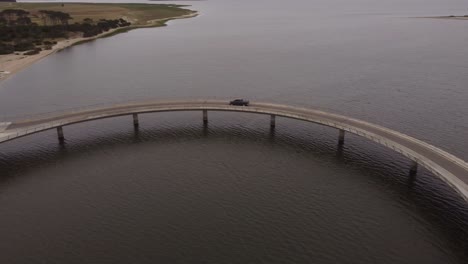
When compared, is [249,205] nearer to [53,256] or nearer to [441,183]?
[53,256]

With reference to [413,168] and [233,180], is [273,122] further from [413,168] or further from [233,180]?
[413,168]

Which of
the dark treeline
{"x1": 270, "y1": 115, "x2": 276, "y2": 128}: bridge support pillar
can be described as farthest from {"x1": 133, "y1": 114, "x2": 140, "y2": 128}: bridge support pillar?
the dark treeline

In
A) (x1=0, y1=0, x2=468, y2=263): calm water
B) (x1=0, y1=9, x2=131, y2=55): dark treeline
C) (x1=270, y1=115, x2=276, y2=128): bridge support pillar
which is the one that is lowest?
(x1=0, y1=0, x2=468, y2=263): calm water

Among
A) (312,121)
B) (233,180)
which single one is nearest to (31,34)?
(312,121)

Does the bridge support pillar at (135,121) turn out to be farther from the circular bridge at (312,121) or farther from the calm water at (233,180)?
the calm water at (233,180)

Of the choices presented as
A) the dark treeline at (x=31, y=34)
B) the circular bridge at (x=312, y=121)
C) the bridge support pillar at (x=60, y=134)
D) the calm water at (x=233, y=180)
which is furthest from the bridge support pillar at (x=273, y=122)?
the dark treeline at (x=31, y=34)

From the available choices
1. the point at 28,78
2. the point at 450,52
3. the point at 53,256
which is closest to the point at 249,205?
the point at 53,256

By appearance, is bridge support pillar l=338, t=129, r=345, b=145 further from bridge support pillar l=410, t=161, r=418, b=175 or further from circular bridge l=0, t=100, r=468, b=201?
bridge support pillar l=410, t=161, r=418, b=175
